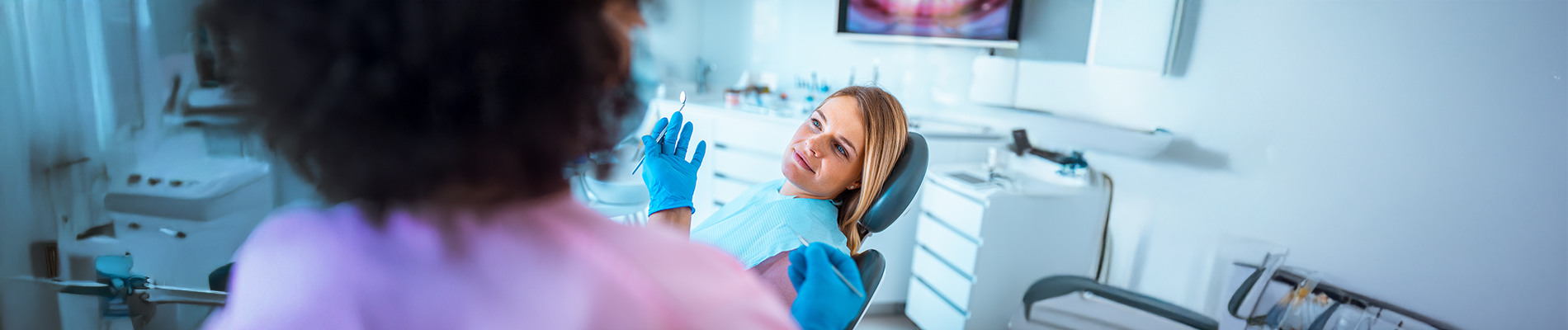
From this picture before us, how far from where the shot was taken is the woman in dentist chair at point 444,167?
13.4 inches

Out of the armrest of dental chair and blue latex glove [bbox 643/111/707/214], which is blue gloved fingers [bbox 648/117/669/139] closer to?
blue latex glove [bbox 643/111/707/214]

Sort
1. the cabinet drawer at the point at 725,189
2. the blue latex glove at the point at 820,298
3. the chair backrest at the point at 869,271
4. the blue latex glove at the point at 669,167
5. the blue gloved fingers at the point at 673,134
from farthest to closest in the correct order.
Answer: the cabinet drawer at the point at 725,189 < the blue gloved fingers at the point at 673,134 < the blue latex glove at the point at 669,167 < the chair backrest at the point at 869,271 < the blue latex glove at the point at 820,298

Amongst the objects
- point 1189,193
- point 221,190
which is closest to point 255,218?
point 221,190

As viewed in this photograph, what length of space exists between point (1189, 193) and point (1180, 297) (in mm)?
310

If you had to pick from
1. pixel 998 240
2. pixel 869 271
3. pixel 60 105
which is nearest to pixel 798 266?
pixel 869 271

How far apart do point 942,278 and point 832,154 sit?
2.95 ft

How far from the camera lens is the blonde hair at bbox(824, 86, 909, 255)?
4.23ft

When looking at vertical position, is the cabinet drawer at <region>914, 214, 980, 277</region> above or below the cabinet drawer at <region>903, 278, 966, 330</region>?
above

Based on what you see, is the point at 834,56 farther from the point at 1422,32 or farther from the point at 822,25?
the point at 1422,32

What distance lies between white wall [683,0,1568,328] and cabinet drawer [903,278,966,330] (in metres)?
0.56

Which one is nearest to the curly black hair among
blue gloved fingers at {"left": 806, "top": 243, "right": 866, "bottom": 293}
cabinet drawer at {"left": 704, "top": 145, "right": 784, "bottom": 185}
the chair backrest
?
blue gloved fingers at {"left": 806, "top": 243, "right": 866, "bottom": 293}

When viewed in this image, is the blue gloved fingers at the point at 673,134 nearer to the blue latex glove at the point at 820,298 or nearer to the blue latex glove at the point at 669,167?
the blue latex glove at the point at 669,167

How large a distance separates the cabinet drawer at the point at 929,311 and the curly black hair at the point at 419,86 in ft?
5.82

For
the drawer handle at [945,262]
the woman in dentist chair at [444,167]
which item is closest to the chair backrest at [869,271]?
the woman in dentist chair at [444,167]
